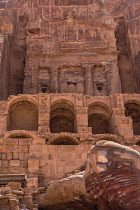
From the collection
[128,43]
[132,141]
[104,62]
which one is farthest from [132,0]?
[132,141]

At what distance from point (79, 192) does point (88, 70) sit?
22670 mm

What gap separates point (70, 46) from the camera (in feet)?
102

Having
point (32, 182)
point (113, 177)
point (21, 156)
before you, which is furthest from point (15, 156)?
point (113, 177)

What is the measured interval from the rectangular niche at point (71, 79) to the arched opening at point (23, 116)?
4622 mm

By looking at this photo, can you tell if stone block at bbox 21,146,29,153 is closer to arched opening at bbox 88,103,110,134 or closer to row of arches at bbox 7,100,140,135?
row of arches at bbox 7,100,140,135

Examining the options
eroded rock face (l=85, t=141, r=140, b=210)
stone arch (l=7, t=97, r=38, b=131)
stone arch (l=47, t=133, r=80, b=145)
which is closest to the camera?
eroded rock face (l=85, t=141, r=140, b=210)

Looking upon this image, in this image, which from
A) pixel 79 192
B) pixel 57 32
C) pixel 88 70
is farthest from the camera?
pixel 57 32

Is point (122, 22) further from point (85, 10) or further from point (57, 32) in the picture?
point (57, 32)

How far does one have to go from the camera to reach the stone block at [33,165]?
16969 millimetres

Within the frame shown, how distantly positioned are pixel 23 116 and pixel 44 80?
5867 millimetres

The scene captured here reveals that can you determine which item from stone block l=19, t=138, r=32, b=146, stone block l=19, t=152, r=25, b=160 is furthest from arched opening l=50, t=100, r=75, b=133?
stone block l=19, t=152, r=25, b=160

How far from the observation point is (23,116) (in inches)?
990

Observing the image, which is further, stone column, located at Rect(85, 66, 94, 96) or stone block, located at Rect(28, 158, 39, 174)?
stone column, located at Rect(85, 66, 94, 96)

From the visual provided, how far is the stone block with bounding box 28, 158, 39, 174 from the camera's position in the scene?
16969 millimetres
